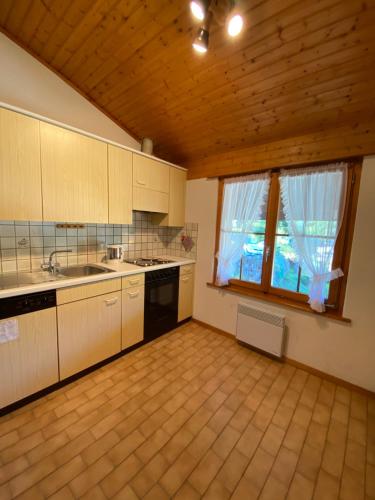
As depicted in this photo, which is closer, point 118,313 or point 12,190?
Result: point 12,190

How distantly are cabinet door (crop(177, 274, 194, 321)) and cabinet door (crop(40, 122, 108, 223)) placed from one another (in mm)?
1310

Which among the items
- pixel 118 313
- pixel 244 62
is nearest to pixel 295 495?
pixel 118 313

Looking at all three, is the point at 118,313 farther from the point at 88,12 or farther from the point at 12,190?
the point at 88,12

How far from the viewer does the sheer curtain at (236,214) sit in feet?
7.62

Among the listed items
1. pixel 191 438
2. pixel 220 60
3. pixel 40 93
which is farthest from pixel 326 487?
pixel 40 93

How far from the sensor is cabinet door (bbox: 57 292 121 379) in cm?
173

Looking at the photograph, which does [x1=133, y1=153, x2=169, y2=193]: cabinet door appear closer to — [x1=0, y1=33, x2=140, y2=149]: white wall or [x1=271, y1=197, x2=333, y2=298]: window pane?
[x1=0, y1=33, x2=140, y2=149]: white wall

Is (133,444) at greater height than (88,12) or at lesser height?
lesser

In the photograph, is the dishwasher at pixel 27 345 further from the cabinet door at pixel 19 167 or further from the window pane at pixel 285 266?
the window pane at pixel 285 266

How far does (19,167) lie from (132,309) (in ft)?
5.06

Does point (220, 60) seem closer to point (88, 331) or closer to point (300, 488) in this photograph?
point (88, 331)

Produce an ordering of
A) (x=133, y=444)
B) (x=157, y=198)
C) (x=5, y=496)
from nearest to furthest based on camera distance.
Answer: (x=5, y=496), (x=133, y=444), (x=157, y=198)

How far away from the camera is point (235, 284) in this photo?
8.72 ft

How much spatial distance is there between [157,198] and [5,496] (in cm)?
250
